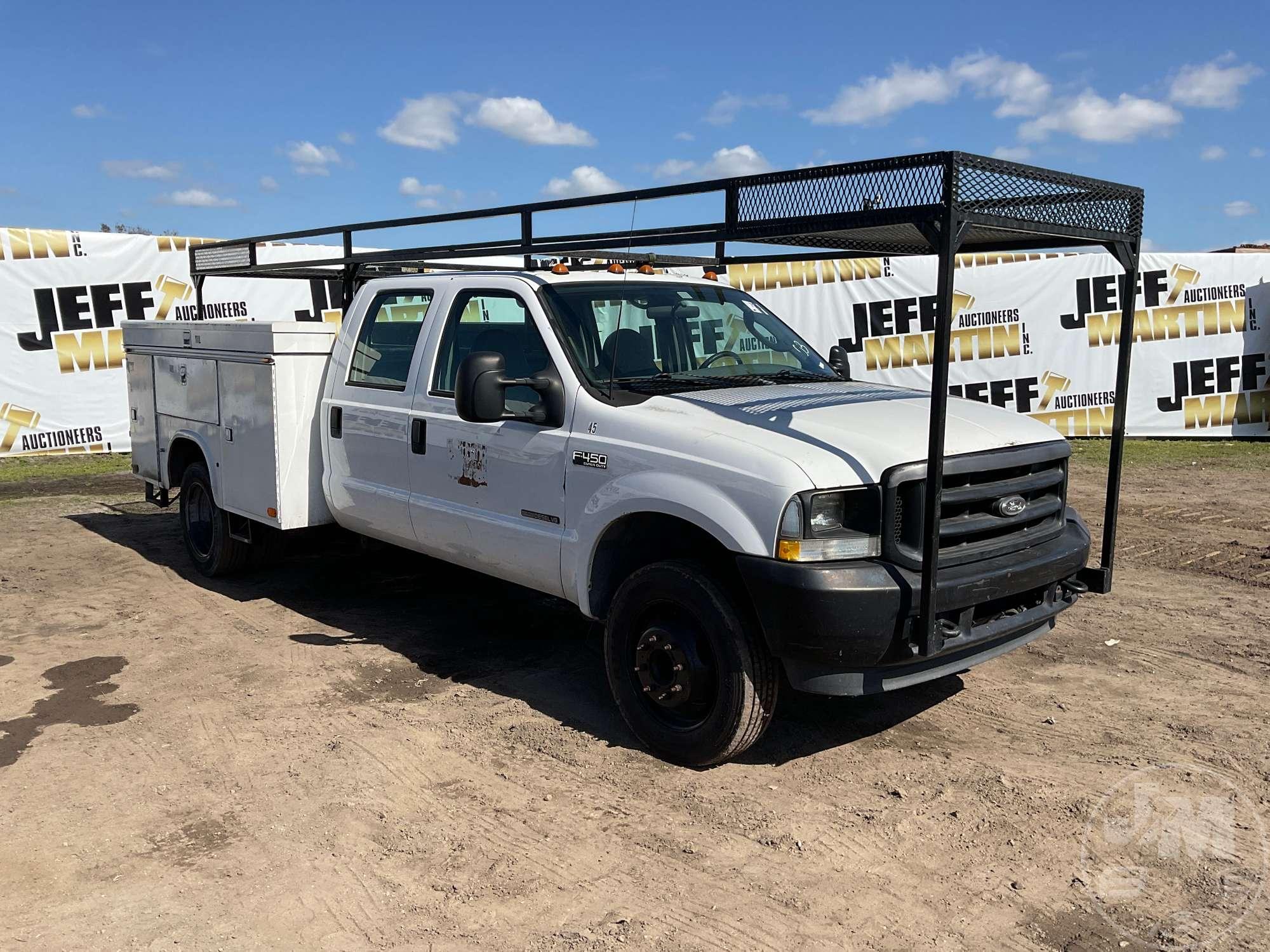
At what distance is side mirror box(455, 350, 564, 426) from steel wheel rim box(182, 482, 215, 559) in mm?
3577

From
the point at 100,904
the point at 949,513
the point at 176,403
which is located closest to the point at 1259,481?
the point at 949,513

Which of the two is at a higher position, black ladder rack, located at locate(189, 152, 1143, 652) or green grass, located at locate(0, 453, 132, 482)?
black ladder rack, located at locate(189, 152, 1143, 652)

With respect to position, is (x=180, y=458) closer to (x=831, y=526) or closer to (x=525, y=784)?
(x=525, y=784)

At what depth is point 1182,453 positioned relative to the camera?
14.5m

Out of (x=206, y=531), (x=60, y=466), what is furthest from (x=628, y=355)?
(x=60, y=466)

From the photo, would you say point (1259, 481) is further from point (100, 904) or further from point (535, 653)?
point (100, 904)

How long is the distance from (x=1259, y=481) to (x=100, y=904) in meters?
12.1

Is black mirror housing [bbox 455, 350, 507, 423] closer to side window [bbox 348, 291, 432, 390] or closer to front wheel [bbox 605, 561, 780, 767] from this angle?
front wheel [bbox 605, 561, 780, 767]

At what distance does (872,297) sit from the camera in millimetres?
16203

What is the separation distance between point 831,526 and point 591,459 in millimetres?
1173

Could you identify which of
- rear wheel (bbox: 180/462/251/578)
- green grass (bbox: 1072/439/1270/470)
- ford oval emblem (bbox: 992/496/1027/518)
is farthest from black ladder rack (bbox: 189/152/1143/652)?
green grass (bbox: 1072/439/1270/470)

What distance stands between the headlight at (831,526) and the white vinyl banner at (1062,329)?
12381mm

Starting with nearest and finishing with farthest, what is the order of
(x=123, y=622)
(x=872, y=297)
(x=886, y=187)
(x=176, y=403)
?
(x=886, y=187), (x=123, y=622), (x=176, y=403), (x=872, y=297)

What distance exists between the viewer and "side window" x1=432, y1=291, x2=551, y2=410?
507 cm
